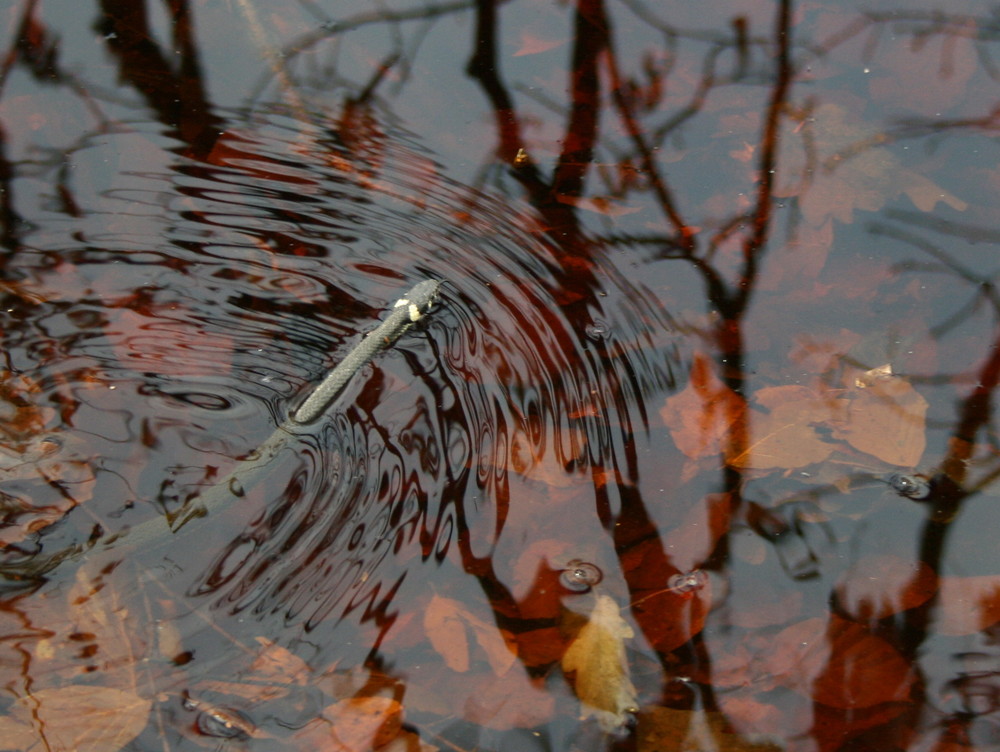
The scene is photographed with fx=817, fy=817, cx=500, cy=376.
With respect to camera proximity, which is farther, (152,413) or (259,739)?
(152,413)

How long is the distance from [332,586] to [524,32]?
10.5ft

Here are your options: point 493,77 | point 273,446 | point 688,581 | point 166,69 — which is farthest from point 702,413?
point 166,69

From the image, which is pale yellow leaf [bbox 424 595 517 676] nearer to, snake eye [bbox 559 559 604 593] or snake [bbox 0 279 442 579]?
snake eye [bbox 559 559 604 593]

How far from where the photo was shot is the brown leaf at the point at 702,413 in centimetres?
318

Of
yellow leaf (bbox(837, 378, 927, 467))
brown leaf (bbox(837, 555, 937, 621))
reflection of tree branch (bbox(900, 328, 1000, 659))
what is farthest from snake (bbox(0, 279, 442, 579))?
reflection of tree branch (bbox(900, 328, 1000, 659))

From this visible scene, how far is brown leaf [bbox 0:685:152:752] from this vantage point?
2.58 metres

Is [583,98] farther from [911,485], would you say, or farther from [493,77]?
[911,485]

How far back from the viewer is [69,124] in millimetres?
4078

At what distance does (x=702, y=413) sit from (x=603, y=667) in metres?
1.09

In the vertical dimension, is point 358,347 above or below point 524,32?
below

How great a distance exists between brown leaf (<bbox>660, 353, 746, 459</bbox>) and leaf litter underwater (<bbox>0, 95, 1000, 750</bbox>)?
0.04 ft

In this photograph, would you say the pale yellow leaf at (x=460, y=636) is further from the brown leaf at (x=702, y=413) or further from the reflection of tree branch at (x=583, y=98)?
the reflection of tree branch at (x=583, y=98)

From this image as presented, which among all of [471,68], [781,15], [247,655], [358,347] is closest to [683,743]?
[247,655]

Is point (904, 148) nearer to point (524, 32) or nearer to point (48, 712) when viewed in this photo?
point (524, 32)
